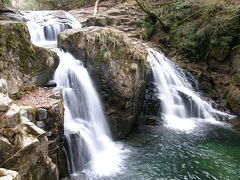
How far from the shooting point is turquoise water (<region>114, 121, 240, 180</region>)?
6.38 metres

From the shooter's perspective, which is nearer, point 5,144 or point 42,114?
point 5,144

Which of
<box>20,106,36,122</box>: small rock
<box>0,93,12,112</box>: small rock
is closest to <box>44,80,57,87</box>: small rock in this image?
<box>20,106,36,122</box>: small rock

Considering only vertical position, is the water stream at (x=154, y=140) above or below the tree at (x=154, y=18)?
below

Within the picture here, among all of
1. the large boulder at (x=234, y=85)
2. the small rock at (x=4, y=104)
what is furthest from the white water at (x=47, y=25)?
the large boulder at (x=234, y=85)

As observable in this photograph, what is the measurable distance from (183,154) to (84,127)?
3233 mm

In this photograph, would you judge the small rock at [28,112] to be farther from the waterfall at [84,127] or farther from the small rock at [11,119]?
the waterfall at [84,127]

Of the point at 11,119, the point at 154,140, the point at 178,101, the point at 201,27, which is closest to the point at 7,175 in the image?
the point at 11,119

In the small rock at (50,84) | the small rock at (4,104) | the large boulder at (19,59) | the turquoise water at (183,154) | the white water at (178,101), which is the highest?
the large boulder at (19,59)

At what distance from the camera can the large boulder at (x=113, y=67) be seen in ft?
27.3

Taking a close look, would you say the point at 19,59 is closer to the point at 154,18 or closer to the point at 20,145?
the point at 20,145

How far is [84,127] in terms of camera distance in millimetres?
7270

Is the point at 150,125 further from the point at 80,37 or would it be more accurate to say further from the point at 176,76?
the point at 80,37

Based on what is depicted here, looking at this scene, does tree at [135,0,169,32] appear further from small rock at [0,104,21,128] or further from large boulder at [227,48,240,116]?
small rock at [0,104,21,128]

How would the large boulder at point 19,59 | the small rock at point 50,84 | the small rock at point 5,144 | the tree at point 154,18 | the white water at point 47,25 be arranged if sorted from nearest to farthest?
Result: the small rock at point 5,144 < the large boulder at point 19,59 < the small rock at point 50,84 < the white water at point 47,25 < the tree at point 154,18
